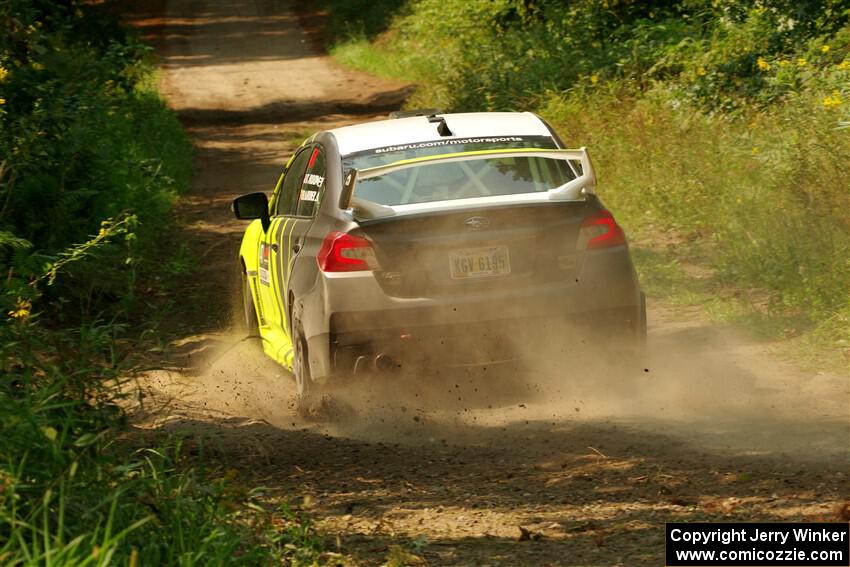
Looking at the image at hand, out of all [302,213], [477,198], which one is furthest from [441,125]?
[302,213]

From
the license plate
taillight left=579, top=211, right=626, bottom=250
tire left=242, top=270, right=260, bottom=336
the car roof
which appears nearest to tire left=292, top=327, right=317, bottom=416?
the license plate

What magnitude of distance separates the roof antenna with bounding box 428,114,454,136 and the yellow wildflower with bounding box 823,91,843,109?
4.47 m

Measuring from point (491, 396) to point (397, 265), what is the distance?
1089mm

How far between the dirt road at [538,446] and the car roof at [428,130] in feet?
5.31

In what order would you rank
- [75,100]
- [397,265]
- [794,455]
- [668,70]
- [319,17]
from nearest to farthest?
A: [794,455] → [397,265] → [75,100] → [668,70] → [319,17]

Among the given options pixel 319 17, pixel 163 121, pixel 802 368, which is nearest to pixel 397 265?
pixel 802 368

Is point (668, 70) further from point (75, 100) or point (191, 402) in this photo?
point (191, 402)

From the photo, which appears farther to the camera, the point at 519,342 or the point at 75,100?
the point at 75,100

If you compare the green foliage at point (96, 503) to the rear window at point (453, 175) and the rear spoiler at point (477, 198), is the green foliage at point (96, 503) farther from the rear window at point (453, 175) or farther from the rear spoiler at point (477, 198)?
the rear window at point (453, 175)

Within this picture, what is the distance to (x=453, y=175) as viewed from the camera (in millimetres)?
8117

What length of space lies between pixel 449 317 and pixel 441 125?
5.02 ft

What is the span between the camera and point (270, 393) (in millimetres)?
9086

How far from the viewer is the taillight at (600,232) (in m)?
7.78

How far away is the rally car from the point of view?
24.9 feet
